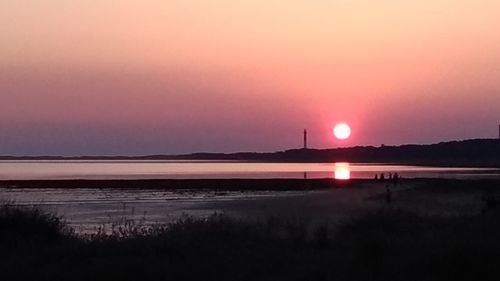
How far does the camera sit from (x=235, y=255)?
18.2 meters

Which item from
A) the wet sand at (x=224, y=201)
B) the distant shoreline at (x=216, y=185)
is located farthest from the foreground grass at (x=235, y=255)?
the distant shoreline at (x=216, y=185)

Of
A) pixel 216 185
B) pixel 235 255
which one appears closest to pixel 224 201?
pixel 216 185

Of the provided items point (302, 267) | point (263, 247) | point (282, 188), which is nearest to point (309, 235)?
point (263, 247)

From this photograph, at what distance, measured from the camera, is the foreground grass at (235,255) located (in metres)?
16.5

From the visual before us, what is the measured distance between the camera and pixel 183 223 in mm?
22375

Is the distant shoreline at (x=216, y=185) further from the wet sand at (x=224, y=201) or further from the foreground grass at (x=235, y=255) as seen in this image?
the foreground grass at (x=235, y=255)

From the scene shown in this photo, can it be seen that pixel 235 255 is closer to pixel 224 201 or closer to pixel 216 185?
pixel 224 201

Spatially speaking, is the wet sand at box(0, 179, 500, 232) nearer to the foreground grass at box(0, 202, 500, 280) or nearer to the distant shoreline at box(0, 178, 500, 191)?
the distant shoreline at box(0, 178, 500, 191)

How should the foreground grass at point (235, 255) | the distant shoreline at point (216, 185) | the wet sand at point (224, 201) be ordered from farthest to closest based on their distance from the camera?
the distant shoreline at point (216, 185), the wet sand at point (224, 201), the foreground grass at point (235, 255)

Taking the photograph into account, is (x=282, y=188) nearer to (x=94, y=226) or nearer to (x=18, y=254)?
(x=94, y=226)

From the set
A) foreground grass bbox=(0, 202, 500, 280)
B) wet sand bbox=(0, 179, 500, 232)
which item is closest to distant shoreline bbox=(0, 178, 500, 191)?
wet sand bbox=(0, 179, 500, 232)

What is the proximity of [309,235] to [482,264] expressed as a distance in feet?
26.3

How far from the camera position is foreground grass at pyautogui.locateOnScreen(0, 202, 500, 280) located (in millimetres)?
16484

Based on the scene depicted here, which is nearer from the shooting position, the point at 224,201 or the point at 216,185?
the point at 224,201
